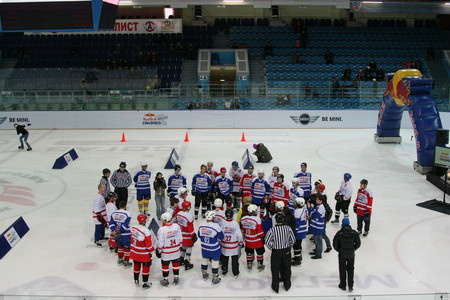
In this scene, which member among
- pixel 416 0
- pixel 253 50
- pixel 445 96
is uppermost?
pixel 416 0

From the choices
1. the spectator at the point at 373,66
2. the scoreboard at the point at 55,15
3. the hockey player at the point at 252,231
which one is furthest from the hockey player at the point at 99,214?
the spectator at the point at 373,66

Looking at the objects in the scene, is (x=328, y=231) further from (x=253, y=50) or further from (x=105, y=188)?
(x=253, y=50)

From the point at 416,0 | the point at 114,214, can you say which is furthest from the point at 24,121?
the point at 416,0

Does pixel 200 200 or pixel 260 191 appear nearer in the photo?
pixel 260 191

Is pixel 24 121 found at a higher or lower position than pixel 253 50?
lower

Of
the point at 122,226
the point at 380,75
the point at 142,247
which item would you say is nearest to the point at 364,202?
the point at 142,247

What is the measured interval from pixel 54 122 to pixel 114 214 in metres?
19.7

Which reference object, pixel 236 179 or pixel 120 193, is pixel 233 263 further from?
pixel 120 193

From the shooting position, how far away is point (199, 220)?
12.7 m

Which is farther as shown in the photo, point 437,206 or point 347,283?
point 437,206

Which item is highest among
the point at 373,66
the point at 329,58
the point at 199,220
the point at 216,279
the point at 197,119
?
the point at 329,58

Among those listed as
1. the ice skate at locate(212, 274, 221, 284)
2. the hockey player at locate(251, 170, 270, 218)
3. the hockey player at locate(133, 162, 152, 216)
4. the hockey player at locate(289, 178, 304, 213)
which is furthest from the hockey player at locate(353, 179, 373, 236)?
the hockey player at locate(133, 162, 152, 216)

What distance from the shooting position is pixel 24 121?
27547mm

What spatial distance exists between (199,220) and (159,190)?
1.33m
